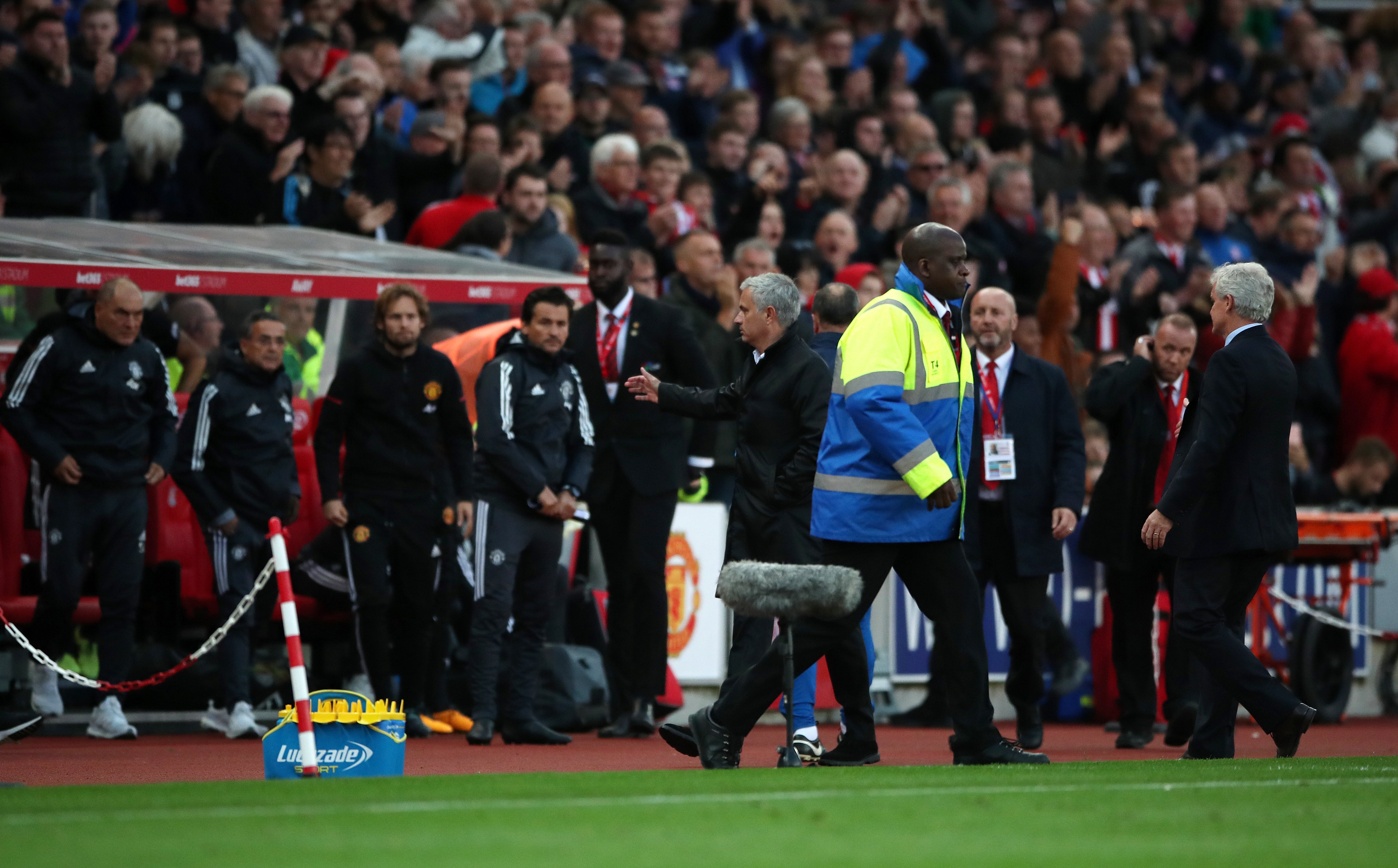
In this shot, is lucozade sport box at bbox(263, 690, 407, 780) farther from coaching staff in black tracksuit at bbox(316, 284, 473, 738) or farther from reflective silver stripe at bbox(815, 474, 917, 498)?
coaching staff in black tracksuit at bbox(316, 284, 473, 738)

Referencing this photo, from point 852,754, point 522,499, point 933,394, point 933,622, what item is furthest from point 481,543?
point 933,394

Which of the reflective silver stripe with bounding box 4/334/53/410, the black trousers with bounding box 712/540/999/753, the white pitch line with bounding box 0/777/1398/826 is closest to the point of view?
the white pitch line with bounding box 0/777/1398/826

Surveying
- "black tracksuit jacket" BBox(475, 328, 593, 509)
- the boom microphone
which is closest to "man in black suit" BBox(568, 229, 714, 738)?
"black tracksuit jacket" BBox(475, 328, 593, 509)

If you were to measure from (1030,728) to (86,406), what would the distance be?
544 centimetres

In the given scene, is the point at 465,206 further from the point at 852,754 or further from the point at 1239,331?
the point at 1239,331

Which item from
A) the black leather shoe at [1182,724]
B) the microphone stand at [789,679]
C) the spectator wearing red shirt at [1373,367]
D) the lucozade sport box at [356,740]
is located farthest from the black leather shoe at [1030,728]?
the spectator wearing red shirt at [1373,367]

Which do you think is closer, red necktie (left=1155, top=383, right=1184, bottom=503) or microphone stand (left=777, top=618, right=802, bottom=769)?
microphone stand (left=777, top=618, right=802, bottom=769)

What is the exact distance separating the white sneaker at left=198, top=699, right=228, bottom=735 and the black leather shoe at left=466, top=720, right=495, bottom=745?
1631 millimetres

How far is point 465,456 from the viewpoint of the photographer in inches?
463

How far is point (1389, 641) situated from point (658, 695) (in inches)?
228

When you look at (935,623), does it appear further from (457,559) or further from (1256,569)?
(457,559)

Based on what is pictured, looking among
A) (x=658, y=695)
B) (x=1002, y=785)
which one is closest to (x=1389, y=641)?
(x=658, y=695)

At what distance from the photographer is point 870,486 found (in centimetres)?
850

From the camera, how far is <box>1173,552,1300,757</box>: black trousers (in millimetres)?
8984
